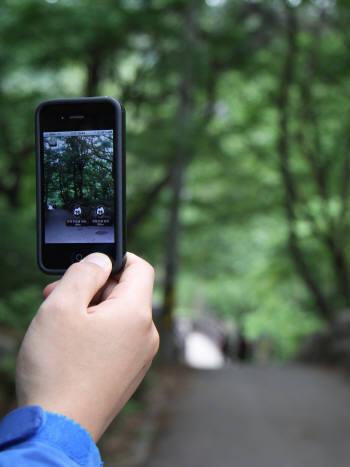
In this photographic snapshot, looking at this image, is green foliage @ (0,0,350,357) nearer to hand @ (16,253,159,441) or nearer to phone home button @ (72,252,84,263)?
phone home button @ (72,252,84,263)

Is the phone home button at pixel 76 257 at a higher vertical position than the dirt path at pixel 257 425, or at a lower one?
higher

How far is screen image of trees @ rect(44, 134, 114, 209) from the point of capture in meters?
1.24

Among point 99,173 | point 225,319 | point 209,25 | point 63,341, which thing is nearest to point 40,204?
point 99,173

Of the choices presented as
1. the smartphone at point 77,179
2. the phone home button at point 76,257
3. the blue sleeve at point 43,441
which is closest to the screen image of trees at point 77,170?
the smartphone at point 77,179

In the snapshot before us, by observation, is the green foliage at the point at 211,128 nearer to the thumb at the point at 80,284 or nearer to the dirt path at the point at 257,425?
the dirt path at the point at 257,425

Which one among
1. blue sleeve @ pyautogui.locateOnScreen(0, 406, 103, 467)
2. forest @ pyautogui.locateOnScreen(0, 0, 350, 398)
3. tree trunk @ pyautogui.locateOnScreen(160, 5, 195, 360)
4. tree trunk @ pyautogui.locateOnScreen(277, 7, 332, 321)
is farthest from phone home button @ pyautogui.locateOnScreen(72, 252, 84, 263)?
tree trunk @ pyautogui.locateOnScreen(277, 7, 332, 321)

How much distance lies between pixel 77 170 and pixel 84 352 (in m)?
0.51

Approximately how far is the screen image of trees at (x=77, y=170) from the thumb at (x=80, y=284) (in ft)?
0.86

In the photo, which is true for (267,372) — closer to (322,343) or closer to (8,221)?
(322,343)

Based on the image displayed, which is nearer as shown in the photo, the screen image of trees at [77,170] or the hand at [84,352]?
the hand at [84,352]

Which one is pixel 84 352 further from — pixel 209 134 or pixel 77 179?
pixel 209 134

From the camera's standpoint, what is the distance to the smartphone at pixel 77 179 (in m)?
1.24

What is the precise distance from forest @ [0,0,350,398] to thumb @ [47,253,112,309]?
4.42 meters

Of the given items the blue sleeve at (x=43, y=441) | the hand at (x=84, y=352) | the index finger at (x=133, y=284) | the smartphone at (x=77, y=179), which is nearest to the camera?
the blue sleeve at (x=43, y=441)
